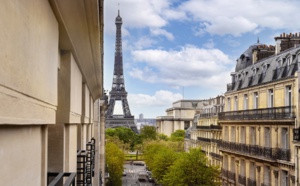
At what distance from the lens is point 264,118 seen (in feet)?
102

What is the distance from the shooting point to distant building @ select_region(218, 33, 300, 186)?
88.8ft

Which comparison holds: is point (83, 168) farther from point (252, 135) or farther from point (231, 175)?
point (231, 175)

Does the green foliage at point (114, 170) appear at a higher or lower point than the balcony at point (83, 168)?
lower

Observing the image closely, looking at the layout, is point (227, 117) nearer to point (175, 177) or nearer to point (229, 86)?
point (229, 86)

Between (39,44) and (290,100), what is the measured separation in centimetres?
2676

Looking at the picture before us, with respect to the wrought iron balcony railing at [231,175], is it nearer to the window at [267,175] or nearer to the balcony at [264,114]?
the balcony at [264,114]

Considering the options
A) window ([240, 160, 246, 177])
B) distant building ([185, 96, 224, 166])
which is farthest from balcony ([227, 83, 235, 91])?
distant building ([185, 96, 224, 166])

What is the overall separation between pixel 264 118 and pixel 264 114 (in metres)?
0.30

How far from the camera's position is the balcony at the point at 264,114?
2716 cm

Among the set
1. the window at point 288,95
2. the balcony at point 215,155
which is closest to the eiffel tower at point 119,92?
the balcony at point 215,155

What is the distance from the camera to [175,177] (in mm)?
41156

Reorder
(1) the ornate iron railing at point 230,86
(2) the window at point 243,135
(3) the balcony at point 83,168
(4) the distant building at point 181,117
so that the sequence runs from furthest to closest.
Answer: (4) the distant building at point 181,117 < (1) the ornate iron railing at point 230,86 < (2) the window at point 243,135 < (3) the balcony at point 83,168

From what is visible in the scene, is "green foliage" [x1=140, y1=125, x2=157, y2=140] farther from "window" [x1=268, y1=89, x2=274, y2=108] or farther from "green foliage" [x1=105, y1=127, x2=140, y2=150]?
"window" [x1=268, y1=89, x2=274, y2=108]

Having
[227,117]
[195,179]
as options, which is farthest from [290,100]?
[195,179]
